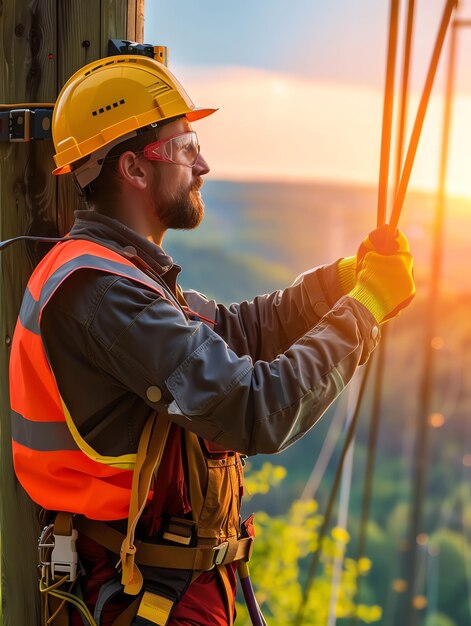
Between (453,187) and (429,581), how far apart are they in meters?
7.70

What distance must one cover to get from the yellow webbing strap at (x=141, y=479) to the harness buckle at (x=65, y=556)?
137 millimetres

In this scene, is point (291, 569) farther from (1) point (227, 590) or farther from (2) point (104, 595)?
(2) point (104, 595)

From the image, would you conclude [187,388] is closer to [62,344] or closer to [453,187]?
[62,344]

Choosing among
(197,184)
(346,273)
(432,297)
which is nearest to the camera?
(197,184)

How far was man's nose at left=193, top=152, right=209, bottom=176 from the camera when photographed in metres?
2.34

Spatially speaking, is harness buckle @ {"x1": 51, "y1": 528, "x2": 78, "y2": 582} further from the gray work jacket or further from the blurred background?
the blurred background

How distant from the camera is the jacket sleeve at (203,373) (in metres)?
1.87

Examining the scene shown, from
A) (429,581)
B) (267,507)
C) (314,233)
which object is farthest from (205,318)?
(429,581)

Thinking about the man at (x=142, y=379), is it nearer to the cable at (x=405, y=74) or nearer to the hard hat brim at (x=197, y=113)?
the hard hat brim at (x=197, y=113)

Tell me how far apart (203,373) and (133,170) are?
66cm

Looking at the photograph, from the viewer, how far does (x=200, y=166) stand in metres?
2.35

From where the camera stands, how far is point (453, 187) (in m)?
16.5

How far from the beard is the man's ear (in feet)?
0.15

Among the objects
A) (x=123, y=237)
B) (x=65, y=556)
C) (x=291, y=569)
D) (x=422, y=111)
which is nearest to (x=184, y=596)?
(x=65, y=556)
